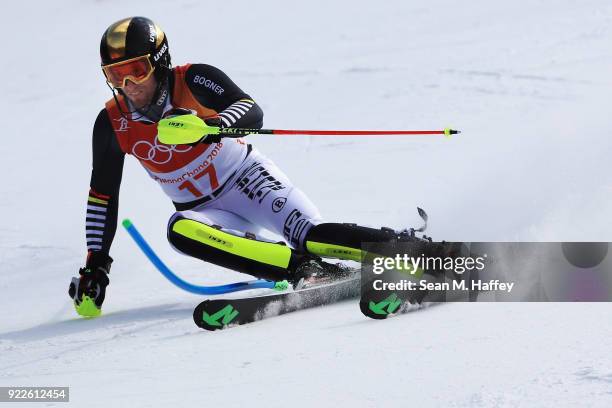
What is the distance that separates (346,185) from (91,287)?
9.89 ft

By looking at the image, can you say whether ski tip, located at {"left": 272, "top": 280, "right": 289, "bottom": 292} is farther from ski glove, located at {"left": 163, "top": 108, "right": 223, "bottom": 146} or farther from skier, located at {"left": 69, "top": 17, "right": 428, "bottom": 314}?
ski glove, located at {"left": 163, "top": 108, "right": 223, "bottom": 146}

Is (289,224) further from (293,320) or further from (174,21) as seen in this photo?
(174,21)

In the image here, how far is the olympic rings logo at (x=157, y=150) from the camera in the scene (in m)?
5.23

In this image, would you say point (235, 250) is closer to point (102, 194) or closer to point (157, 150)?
point (157, 150)

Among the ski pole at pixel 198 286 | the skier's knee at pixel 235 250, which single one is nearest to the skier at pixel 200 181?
the skier's knee at pixel 235 250

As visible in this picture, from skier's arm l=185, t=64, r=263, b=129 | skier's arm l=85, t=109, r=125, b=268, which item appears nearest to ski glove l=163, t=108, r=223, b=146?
skier's arm l=185, t=64, r=263, b=129

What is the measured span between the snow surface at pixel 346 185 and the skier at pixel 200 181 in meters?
0.30

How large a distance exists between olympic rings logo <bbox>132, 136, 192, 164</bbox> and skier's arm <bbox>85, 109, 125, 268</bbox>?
0.42 ft

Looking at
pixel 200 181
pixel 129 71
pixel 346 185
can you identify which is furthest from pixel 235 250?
pixel 346 185

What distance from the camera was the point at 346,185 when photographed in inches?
312

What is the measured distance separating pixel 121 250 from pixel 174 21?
9.38 m

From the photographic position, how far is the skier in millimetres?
4676

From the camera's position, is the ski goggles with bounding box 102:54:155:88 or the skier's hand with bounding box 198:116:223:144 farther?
the ski goggles with bounding box 102:54:155:88

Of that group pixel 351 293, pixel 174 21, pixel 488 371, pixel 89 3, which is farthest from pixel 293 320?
pixel 89 3
